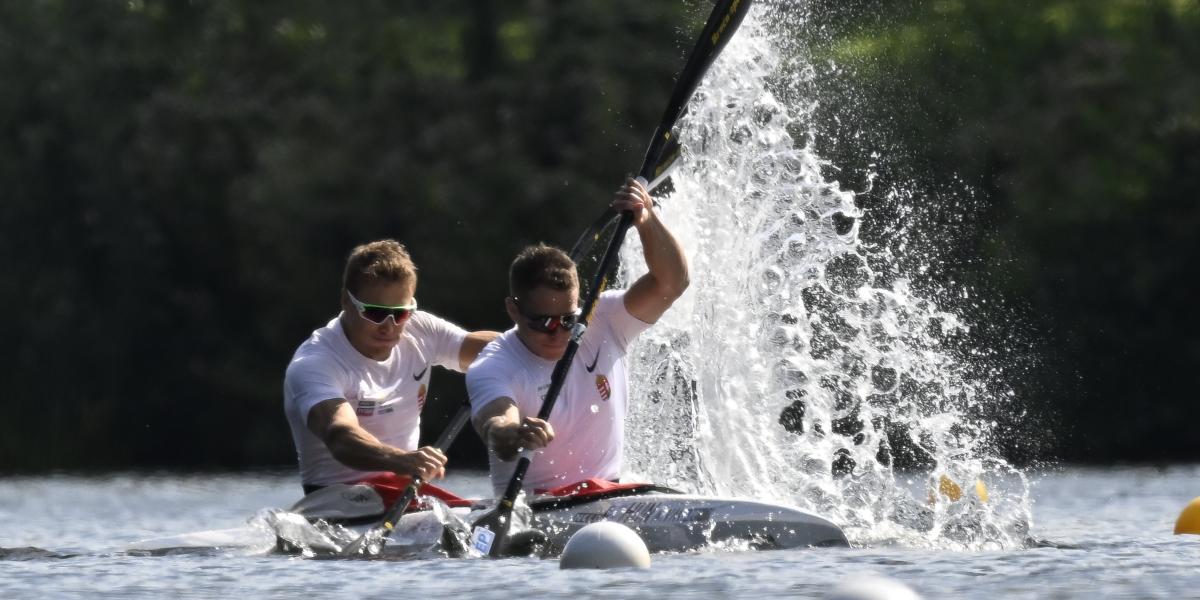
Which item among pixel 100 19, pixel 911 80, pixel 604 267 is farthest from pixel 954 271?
pixel 100 19

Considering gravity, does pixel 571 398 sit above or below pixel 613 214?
below

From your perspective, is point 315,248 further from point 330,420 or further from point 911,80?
point 330,420

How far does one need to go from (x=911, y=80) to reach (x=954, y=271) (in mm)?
3371

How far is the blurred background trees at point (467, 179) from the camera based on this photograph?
69.2 feet

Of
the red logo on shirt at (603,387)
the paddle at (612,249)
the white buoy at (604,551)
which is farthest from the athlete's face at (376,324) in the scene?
the white buoy at (604,551)

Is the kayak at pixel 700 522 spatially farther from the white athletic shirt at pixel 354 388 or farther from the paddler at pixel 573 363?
the white athletic shirt at pixel 354 388

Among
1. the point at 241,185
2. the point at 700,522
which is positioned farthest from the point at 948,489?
the point at 241,185

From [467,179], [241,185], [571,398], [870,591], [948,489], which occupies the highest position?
[241,185]

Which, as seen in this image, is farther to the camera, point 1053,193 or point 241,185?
point 241,185

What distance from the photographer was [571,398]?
27.3ft

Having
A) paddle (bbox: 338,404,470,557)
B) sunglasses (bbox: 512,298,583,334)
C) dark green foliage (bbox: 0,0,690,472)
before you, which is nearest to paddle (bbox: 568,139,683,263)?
sunglasses (bbox: 512,298,583,334)

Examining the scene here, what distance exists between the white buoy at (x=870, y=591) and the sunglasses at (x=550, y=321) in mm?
2701

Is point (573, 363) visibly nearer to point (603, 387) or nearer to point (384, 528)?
point (603, 387)

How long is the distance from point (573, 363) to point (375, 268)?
100 cm
